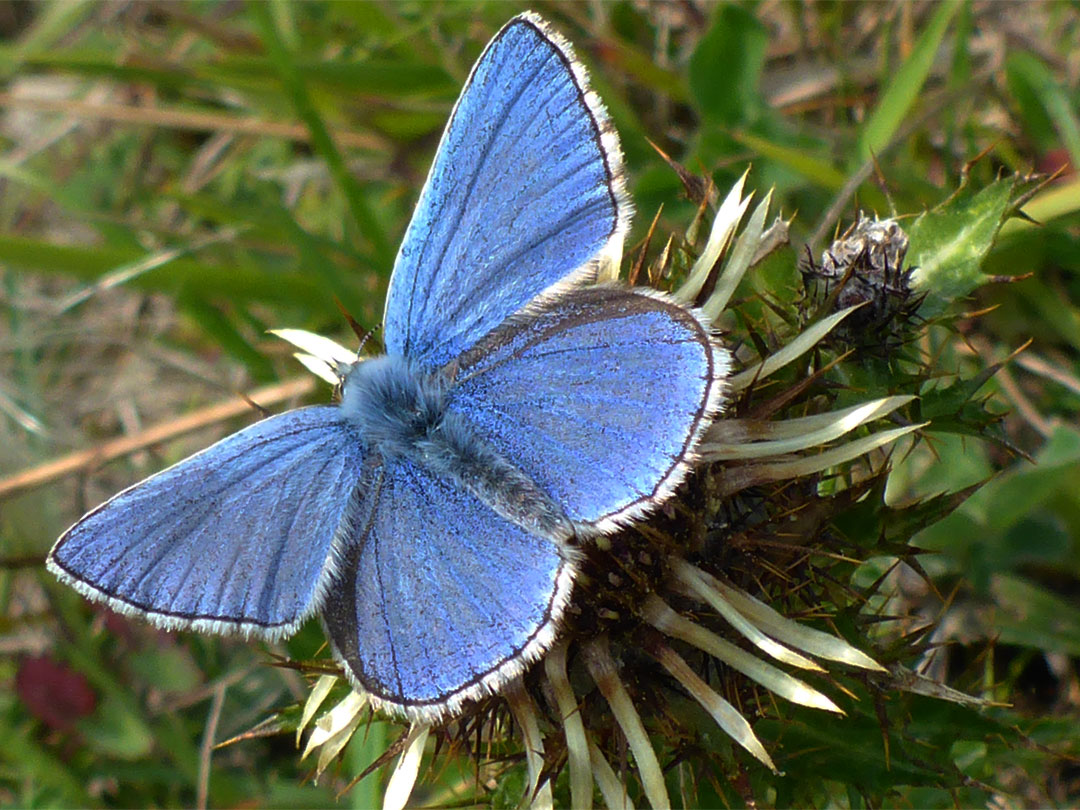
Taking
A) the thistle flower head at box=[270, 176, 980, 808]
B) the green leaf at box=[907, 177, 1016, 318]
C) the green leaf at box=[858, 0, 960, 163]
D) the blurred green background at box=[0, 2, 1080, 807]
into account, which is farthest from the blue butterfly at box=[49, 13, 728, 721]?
the green leaf at box=[858, 0, 960, 163]

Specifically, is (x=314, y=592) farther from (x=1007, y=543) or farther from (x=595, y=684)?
(x=1007, y=543)

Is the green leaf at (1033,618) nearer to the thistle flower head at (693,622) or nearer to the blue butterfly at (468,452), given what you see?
the thistle flower head at (693,622)

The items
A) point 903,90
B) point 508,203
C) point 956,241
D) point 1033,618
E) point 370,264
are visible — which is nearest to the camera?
point 508,203

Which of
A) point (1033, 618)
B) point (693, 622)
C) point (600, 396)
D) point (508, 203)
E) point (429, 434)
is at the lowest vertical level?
point (1033, 618)

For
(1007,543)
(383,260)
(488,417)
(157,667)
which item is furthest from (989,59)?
(157,667)

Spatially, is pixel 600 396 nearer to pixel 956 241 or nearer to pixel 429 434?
pixel 429 434

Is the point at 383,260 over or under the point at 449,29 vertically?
under

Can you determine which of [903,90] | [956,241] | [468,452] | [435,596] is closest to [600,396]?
[468,452]

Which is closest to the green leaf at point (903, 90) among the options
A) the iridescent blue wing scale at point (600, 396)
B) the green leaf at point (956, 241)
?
the green leaf at point (956, 241)
